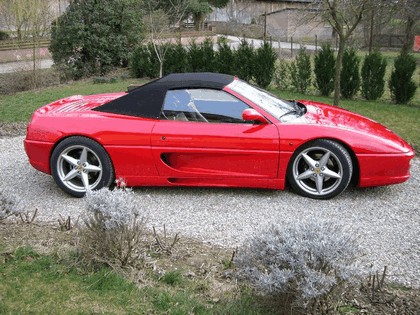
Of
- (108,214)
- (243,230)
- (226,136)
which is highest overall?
(226,136)

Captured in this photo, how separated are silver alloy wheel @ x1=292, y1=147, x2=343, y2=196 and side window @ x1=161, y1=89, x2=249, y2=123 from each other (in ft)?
2.72

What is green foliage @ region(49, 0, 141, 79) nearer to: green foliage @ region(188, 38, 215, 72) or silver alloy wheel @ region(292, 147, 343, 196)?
green foliage @ region(188, 38, 215, 72)

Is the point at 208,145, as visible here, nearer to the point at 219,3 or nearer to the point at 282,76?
the point at 282,76

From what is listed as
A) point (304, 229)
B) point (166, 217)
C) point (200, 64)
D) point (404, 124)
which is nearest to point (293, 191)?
point (166, 217)

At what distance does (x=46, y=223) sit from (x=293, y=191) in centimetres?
277

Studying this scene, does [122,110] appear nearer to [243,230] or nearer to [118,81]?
[243,230]

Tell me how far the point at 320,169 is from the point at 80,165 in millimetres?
2735

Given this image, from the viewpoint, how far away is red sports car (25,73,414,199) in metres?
5.29

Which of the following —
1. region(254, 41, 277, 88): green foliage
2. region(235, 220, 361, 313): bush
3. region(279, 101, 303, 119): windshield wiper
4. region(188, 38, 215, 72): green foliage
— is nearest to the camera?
region(235, 220, 361, 313): bush

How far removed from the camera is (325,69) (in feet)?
44.8

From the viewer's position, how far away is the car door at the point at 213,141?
5.29 m

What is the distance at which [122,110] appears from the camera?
568cm

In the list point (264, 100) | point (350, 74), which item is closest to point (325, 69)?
point (350, 74)

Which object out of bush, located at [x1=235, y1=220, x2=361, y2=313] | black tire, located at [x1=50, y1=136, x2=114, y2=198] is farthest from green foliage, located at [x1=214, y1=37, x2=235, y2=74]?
bush, located at [x1=235, y1=220, x2=361, y2=313]
